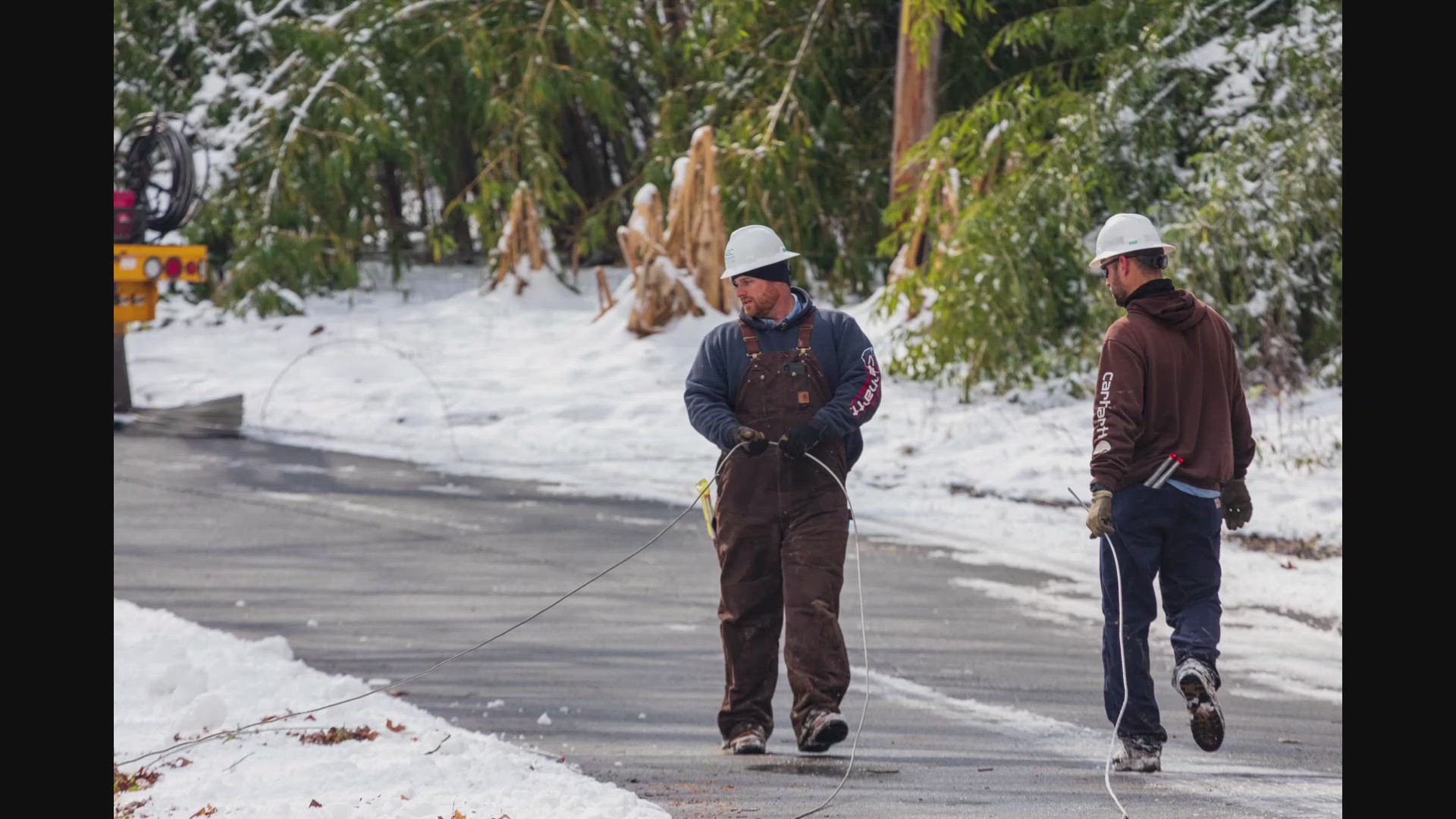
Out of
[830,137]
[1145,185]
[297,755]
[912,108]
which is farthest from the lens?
[830,137]

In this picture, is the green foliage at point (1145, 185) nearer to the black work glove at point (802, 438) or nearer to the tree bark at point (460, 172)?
the black work glove at point (802, 438)

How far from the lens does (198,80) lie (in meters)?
25.7

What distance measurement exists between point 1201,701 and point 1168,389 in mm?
966

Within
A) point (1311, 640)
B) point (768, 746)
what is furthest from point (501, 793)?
point (1311, 640)

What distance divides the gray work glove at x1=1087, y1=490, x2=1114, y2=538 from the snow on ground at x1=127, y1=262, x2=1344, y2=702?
2418 millimetres

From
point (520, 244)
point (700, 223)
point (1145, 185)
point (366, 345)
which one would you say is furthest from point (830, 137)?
point (366, 345)

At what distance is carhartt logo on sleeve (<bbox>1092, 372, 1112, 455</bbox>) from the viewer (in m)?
4.92

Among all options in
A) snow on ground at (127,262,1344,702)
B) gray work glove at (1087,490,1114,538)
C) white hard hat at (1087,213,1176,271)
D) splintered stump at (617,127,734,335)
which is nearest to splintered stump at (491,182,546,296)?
snow on ground at (127,262,1344,702)

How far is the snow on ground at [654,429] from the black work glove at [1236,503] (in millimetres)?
1942

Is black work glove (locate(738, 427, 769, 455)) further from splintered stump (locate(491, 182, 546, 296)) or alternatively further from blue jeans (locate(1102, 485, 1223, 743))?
splintered stump (locate(491, 182, 546, 296))

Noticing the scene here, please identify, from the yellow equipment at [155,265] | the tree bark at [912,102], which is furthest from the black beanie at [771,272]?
the tree bark at [912,102]

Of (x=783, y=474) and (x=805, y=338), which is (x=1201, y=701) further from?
(x=805, y=338)

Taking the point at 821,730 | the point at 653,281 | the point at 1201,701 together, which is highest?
the point at 653,281

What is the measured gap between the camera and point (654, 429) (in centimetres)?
1518
